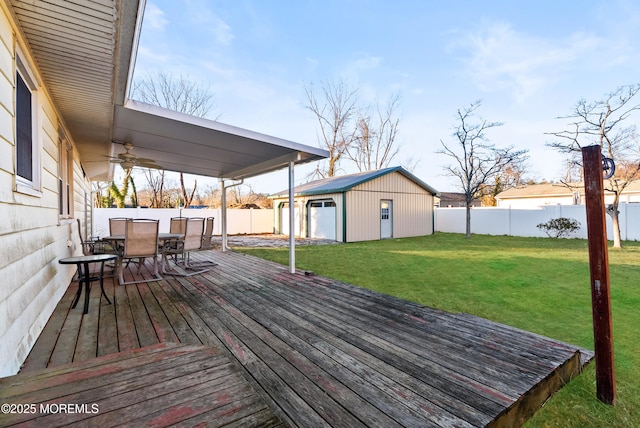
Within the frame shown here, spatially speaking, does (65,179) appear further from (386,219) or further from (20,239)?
(386,219)

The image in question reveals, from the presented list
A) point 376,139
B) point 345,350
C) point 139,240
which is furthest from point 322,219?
point 376,139

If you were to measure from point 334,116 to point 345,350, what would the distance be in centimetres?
2271

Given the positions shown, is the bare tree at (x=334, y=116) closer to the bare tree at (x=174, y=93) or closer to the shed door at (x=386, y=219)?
the bare tree at (x=174, y=93)

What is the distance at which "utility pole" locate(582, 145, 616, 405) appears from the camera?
2.01m

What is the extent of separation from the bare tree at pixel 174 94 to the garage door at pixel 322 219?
9745 mm

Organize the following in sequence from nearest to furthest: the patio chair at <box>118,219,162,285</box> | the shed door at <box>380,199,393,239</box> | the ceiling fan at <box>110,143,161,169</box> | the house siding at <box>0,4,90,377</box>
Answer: the house siding at <box>0,4,90,377</box> < the patio chair at <box>118,219,162,285</box> < the ceiling fan at <box>110,143,161,169</box> < the shed door at <box>380,199,393,239</box>

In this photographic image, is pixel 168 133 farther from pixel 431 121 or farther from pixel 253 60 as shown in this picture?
pixel 431 121

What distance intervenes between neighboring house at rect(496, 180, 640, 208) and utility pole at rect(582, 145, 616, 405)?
65.9ft

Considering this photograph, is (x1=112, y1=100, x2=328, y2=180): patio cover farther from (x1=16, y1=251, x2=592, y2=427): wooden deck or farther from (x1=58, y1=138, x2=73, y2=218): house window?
(x1=16, y1=251, x2=592, y2=427): wooden deck

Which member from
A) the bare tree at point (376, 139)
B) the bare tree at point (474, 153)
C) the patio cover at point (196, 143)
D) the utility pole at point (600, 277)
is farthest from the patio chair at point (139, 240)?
the bare tree at point (376, 139)

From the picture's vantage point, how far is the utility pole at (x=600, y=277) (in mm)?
2012

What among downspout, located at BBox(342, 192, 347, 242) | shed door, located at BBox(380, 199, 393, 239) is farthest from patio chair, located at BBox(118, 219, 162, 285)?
shed door, located at BBox(380, 199, 393, 239)

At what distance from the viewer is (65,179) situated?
4871 mm

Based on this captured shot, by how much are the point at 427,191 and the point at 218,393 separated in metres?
15.9
